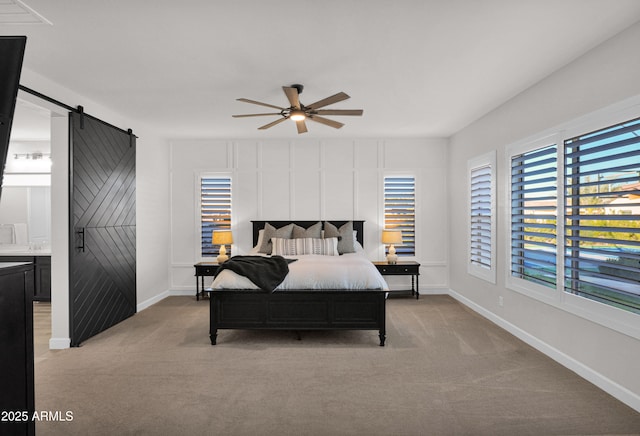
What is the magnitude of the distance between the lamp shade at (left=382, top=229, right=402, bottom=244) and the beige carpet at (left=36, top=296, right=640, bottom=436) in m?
1.94

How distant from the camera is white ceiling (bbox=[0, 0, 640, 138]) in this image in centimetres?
247

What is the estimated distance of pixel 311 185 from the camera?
260 inches

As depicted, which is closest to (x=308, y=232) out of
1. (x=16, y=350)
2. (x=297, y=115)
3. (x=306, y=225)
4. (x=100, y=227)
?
(x=306, y=225)

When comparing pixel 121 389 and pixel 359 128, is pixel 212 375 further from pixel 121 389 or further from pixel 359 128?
pixel 359 128

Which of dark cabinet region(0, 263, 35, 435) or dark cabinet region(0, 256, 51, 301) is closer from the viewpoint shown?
dark cabinet region(0, 263, 35, 435)

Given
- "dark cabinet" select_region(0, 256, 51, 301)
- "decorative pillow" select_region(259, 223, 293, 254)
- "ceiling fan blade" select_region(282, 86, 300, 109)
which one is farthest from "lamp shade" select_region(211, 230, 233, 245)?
"ceiling fan blade" select_region(282, 86, 300, 109)

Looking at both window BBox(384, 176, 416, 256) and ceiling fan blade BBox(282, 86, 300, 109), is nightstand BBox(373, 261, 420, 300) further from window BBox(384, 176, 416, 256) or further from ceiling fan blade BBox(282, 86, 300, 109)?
ceiling fan blade BBox(282, 86, 300, 109)

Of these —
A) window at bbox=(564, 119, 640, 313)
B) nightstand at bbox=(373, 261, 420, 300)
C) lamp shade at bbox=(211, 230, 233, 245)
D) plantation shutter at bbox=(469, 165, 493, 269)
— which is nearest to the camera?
window at bbox=(564, 119, 640, 313)

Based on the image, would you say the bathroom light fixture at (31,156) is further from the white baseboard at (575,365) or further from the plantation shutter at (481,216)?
the white baseboard at (575,365)

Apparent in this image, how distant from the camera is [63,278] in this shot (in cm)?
404

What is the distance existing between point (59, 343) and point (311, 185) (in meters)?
4.20

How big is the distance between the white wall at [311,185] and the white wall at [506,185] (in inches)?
43.0

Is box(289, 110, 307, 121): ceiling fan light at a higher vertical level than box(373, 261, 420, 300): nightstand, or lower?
higher

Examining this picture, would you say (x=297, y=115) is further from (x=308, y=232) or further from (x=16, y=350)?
(x=16, y=350)
